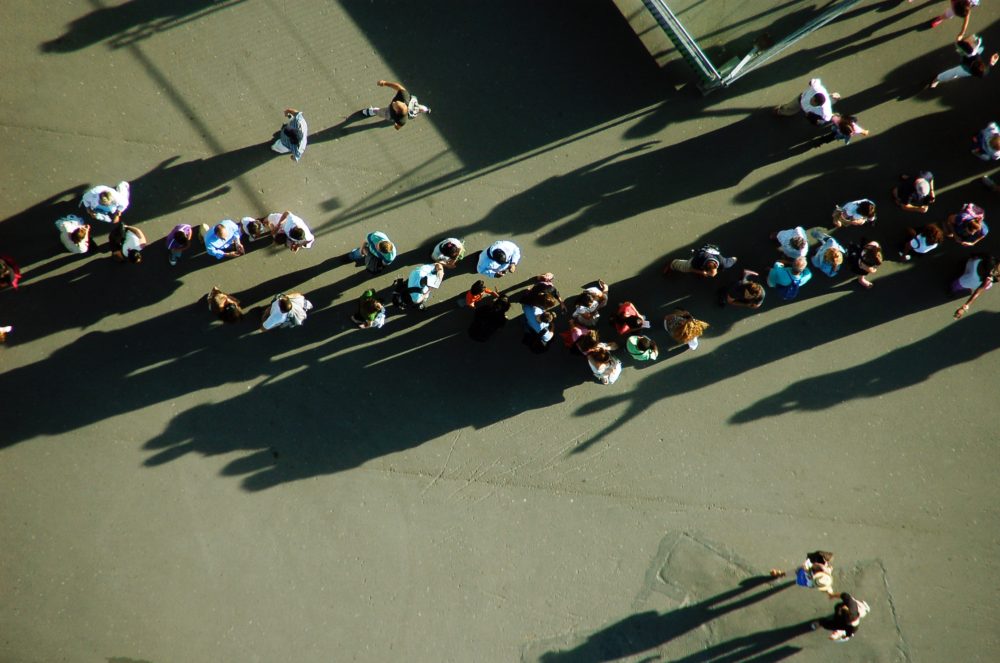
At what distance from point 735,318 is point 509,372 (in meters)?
2.84

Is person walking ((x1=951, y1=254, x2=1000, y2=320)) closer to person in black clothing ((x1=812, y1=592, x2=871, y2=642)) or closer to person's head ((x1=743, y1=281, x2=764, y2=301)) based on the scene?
person's head ((x1=743, y1=281, x2=764, y2=301))

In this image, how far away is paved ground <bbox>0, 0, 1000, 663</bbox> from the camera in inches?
258

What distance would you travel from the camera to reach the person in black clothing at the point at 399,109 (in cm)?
616

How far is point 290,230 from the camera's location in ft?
20.2

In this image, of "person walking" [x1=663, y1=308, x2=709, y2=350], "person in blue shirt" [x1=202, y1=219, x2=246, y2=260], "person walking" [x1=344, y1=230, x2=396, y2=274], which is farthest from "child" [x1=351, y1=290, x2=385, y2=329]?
"person walking" [x1=663, y1=308, x2=709, y2=350]

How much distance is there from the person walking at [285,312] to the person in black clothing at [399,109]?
2269 mm

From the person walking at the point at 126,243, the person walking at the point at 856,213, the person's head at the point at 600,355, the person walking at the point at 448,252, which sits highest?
the person walking at the point at 126,243

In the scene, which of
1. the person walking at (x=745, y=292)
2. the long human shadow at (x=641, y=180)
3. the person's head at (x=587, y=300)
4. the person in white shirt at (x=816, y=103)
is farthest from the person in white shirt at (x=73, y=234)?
the person in white shirt at (x=816, y=103)

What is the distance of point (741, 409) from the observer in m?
6.87

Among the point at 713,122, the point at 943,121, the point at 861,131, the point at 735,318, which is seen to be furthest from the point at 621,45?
the point at 943,121

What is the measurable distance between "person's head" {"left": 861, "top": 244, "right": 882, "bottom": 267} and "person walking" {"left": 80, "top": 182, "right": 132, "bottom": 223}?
844 cm

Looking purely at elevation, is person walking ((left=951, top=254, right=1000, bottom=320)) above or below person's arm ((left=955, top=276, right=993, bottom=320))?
above

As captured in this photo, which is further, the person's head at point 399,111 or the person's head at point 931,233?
the person's head at point 931,233

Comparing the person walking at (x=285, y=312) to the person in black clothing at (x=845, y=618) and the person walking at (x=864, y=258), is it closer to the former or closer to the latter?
the person walking at (x=864, y=258)
